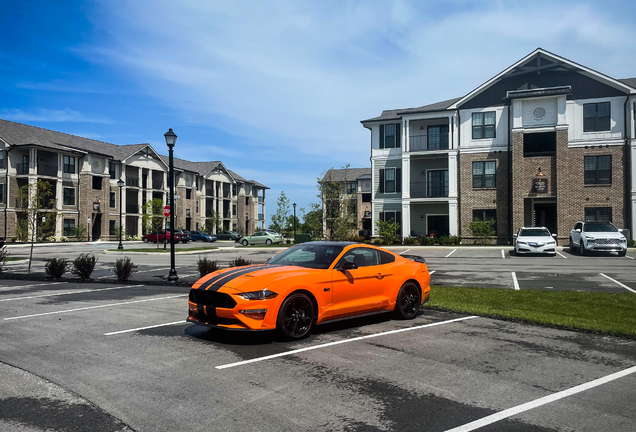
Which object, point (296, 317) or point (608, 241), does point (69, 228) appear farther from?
point (296, 317)

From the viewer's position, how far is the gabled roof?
3300 centimetres

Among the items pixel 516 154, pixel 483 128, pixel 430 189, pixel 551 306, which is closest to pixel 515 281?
pixel 551 306

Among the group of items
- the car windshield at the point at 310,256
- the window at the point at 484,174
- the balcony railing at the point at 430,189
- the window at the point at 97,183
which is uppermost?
the window at the point at 97,183

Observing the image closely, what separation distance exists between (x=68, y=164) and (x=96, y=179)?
3828mm

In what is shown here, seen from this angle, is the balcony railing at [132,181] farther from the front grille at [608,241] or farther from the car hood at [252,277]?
the car hood at [252,277]

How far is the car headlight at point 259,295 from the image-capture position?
6.86m

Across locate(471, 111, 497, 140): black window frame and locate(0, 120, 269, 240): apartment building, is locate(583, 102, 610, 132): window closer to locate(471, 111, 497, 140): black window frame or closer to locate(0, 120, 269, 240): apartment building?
locate(471, 111, 497, 140): black window frame

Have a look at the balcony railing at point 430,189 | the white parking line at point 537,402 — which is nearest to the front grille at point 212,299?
the white parking line at point 537,402

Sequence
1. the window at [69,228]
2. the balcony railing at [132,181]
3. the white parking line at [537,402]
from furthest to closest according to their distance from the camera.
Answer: the balcony railing at [132,181]
the window at [69,228]
the white parking line at [537,402]

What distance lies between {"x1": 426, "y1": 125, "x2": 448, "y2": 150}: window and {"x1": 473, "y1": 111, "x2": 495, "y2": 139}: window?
88.8 inches

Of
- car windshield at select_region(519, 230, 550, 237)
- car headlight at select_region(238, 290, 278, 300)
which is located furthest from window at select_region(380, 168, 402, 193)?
car headlight at select_region(238, 290, 278, 300)

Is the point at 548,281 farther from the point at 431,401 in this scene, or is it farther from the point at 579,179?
the point at 579,179

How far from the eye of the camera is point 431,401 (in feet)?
15.5

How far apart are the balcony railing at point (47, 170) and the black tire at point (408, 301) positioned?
53820 millimetres
